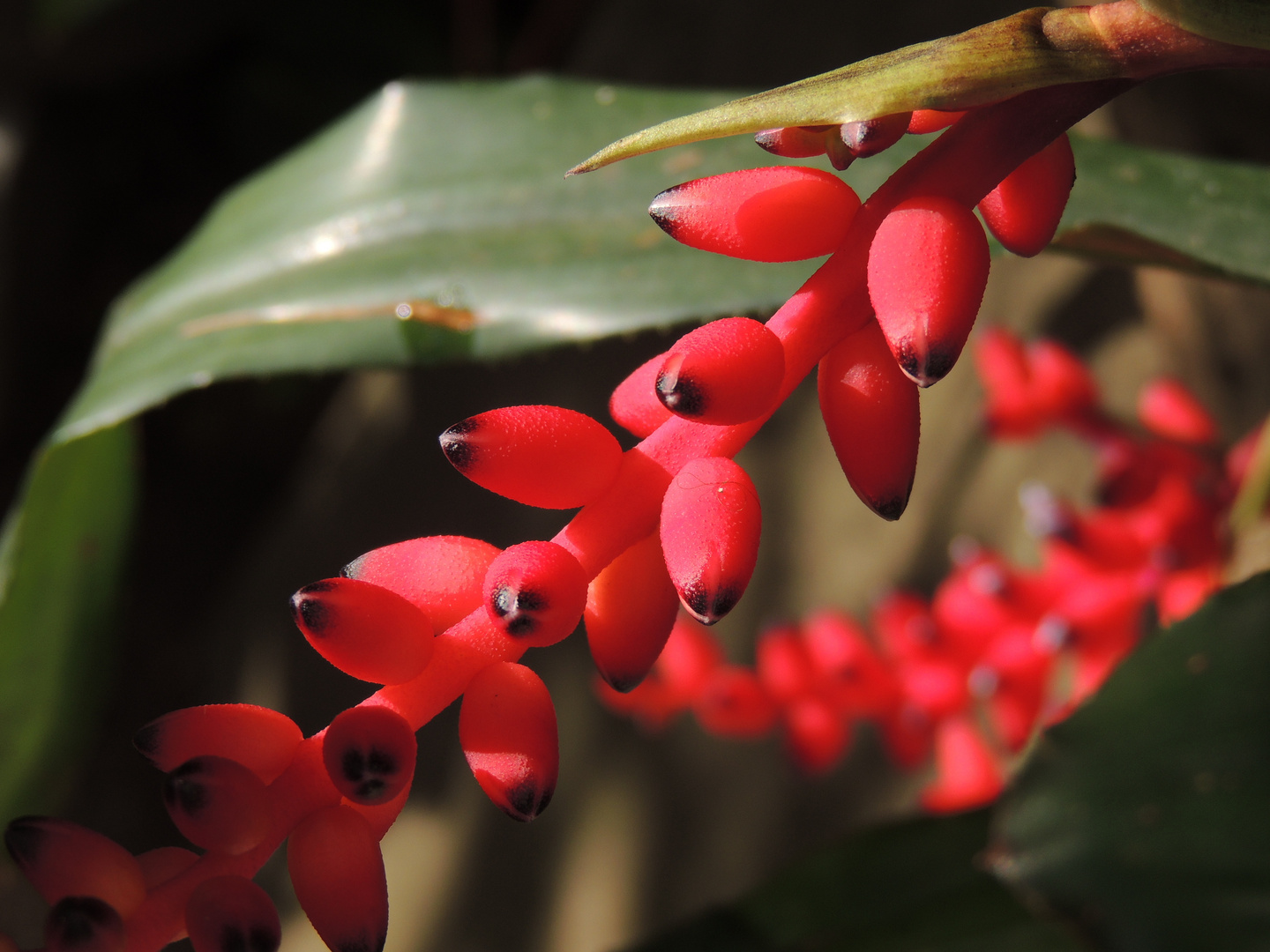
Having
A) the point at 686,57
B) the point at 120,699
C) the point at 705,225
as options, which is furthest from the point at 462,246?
the point at 120,699

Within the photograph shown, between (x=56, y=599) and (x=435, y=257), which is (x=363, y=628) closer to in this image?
(x=435, y=257)

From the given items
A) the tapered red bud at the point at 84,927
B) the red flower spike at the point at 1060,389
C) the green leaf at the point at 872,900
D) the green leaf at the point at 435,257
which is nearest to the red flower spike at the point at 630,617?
the tapered red bud at the point at 84,927

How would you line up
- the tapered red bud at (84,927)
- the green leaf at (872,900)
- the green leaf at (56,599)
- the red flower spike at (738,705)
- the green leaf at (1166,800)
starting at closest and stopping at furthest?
the tapered red bud at (84,927)
the green leaf at (1166,800)
the green leaf at (872,900)
the green leaf at (56,599)
the red flower spike at (738,705)

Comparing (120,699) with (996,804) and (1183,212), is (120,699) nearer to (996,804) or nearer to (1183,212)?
(996,804)

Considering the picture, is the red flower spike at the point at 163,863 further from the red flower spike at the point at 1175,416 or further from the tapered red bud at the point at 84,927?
the red flower spike at the point at 1175,416

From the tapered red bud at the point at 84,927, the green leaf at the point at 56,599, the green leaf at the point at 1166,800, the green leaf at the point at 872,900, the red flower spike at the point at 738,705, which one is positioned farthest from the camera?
the red flower spike at the point at 738,705

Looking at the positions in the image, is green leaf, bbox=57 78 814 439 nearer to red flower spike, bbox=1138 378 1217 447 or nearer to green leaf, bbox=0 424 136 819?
green leaf, bbox=0 424 136 819
